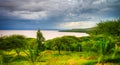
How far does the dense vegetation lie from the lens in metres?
36.7

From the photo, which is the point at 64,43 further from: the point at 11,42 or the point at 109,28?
the point at 11,42

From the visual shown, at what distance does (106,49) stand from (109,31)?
768 inches

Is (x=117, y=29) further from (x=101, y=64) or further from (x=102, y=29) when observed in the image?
(x=101, y=64)

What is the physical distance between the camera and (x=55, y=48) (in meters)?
105

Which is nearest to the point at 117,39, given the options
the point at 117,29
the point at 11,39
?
the point at 117,29

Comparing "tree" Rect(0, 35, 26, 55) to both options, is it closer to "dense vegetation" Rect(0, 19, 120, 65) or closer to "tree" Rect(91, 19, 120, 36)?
"dense vegetation" Rect(0, 19, 120, 65)

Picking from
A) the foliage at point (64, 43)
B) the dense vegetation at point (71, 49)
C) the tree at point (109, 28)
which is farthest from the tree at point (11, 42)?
the foliage at point (64, 43)

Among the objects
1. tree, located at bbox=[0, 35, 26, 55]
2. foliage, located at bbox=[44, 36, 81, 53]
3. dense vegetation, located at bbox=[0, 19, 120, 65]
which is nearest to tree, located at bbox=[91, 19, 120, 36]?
dense vegetation, located at bbox=[0, 19, 120, 65]

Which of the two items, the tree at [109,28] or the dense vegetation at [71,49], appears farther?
the tree at [109,28]

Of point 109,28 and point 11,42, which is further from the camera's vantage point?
point 109,28

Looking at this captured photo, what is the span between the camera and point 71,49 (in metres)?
104

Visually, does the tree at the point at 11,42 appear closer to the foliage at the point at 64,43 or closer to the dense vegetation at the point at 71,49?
the dense vegetation at the point at 71,49

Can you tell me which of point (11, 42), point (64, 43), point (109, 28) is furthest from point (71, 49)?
point (11, 42)

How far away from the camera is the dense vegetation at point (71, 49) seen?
3665cm
